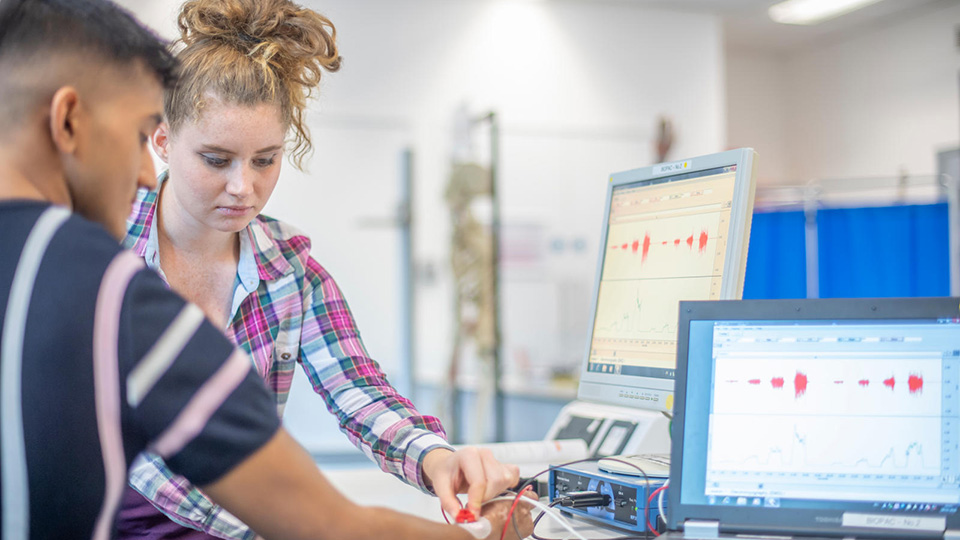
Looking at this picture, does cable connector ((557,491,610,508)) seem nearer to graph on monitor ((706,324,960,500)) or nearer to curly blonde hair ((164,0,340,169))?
graph on monitor ((706,324,960,500))

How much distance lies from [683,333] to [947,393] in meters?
0.31

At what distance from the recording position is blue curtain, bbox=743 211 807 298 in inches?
183

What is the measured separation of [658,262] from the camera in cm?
146

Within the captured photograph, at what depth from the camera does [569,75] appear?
16.0 feet

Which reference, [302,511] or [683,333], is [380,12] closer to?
[683,333]

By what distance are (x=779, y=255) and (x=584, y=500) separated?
3.72 metres

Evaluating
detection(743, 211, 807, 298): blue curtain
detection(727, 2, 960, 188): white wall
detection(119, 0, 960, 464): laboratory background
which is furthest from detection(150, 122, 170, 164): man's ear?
detection(727, 2, 960, 188): white wall

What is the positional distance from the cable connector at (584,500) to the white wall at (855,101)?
16.5 ft

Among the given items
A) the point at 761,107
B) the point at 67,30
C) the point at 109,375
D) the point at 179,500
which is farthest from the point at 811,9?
the point at 109,375

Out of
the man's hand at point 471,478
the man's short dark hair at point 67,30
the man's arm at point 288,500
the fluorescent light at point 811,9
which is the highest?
the fluorescent light at point 811,9

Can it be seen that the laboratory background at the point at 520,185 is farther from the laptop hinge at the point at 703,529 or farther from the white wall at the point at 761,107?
the laptop hinge at the point at 703,529

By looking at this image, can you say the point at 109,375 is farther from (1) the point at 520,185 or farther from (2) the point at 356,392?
(1) the point at 520,185

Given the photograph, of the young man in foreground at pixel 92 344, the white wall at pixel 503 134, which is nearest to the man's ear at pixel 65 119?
the young man in foreground at pixel 92 344

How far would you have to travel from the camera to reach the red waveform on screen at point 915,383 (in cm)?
105
